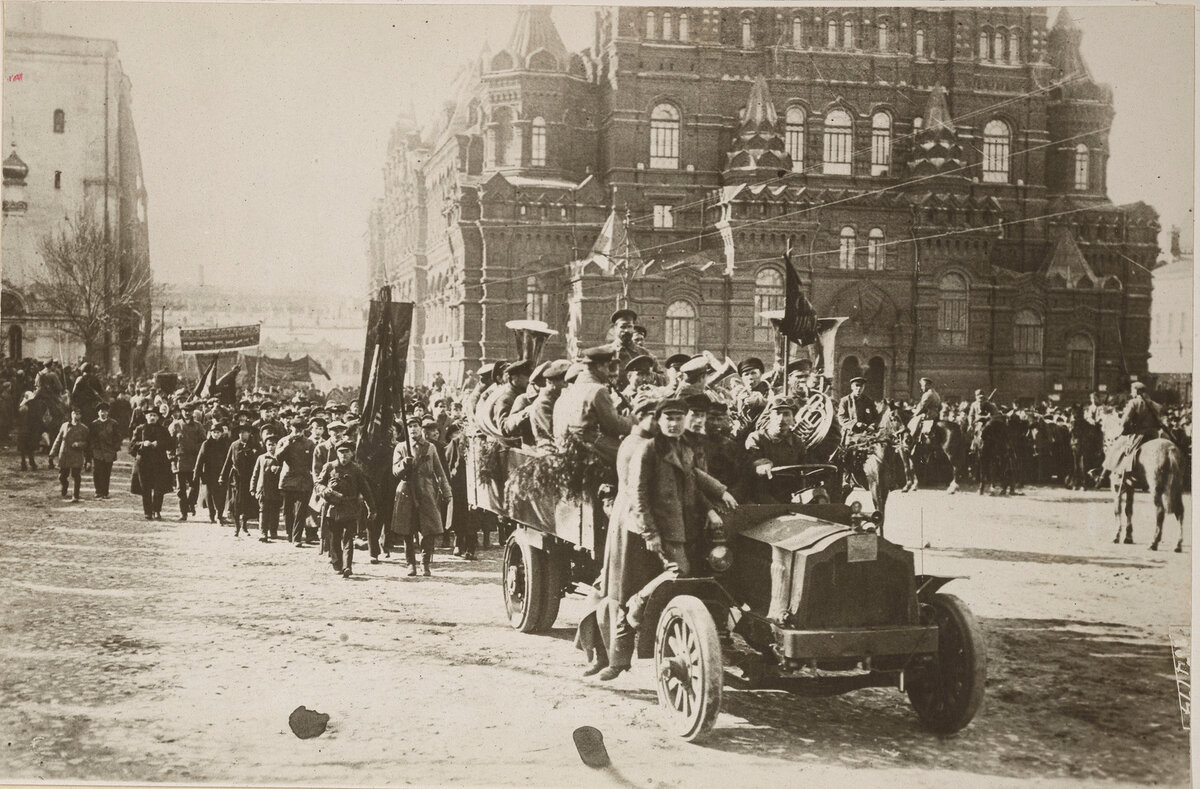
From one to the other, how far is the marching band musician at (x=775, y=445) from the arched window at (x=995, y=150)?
5372 mm

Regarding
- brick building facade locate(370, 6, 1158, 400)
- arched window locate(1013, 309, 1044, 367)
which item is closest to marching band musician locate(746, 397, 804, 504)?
brick building facade locate(370, 6, 1158, 400)

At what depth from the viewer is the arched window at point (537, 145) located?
15.2 m

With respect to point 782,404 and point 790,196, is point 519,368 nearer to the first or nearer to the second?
point 782,404

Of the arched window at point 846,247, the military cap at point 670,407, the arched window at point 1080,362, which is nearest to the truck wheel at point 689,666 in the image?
the military cap at point 670,407

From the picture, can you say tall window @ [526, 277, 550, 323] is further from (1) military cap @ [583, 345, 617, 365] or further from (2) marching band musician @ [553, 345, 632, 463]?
(2) marching band musician @ [553, 345, 632, 463]

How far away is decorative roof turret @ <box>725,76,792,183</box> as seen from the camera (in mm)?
12734

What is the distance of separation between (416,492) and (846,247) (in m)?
8.56

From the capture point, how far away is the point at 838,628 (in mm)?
4777

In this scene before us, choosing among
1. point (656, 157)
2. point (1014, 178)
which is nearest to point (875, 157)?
point (656, 157)

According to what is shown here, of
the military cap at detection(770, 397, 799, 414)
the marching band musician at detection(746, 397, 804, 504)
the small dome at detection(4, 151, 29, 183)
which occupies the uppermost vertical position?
the small dome at detection(4, 151, 29, 183)

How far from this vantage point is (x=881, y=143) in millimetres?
14594

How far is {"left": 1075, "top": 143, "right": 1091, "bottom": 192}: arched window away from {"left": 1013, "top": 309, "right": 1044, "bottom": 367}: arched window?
1.66 metres

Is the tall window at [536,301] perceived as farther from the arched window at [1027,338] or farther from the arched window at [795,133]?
the arched window at [1027,338]

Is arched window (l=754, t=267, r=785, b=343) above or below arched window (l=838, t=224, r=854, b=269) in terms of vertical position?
below
